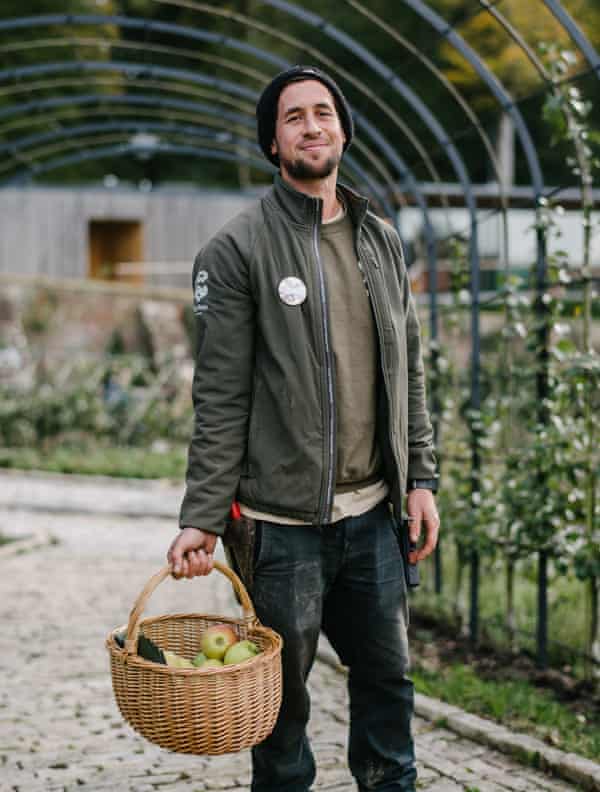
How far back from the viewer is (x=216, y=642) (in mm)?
2727

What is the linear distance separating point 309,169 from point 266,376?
22.3 inches

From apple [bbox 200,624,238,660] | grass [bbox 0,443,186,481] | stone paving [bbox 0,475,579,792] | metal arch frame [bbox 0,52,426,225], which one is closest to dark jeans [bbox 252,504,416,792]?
apple [bbox 200,624,238,660]

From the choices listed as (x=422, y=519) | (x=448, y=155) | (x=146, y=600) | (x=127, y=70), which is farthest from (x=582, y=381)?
(x=127, y=70)

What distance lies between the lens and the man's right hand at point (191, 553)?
271 centimetres

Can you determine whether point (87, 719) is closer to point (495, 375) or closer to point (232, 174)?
point (495, 375)

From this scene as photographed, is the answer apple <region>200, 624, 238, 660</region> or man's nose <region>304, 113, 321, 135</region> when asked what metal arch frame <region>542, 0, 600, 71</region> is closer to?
man's nose <region>304, 113, 321, 135</region>

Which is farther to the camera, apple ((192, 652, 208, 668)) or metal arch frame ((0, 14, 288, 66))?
metal arch frame ((0, 14, 288, 66))

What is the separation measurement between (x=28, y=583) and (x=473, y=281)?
394 cm

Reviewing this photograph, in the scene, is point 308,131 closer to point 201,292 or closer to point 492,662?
point 201,292

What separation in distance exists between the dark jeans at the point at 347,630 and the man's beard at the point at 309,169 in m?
0.92

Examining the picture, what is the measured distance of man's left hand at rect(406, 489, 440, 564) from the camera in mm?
3021

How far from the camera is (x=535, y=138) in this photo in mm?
28781

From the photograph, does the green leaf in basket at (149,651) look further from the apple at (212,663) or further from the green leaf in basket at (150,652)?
the apple at (212,663)

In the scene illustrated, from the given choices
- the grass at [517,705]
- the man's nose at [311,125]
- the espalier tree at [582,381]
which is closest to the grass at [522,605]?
the espalier tree at [582,381]
